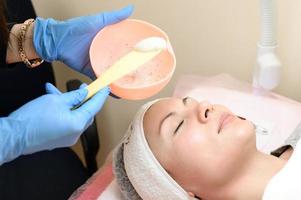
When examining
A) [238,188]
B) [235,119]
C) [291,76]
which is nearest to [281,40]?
[291,76]

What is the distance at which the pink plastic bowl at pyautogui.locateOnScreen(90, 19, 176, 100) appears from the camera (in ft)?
4.58

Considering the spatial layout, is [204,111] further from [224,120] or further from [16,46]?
[16,46]

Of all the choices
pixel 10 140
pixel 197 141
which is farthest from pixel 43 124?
pixel 197 141

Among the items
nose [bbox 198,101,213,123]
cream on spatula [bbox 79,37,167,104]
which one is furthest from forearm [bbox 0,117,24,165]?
nose [bbox 198,101,213,123]

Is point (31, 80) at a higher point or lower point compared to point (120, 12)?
lower

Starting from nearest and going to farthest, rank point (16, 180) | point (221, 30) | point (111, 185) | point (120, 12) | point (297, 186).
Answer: point (297, 186)
point (120, 12)
point (111, 185)
point (16, 180)
point (221, 30)

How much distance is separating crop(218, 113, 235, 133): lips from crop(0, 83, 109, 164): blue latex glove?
356mm

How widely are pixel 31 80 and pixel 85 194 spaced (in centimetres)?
58

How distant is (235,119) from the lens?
51.9 inches

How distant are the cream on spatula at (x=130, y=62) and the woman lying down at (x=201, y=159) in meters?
0.16

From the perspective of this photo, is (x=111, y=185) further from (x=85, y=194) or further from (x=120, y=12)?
(x=120, y=12)

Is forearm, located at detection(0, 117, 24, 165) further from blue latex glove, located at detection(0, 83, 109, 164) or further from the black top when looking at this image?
the black top

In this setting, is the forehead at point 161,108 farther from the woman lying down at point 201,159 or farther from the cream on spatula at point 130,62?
the cream on spatula at point 130,62

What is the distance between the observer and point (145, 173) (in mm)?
1344
